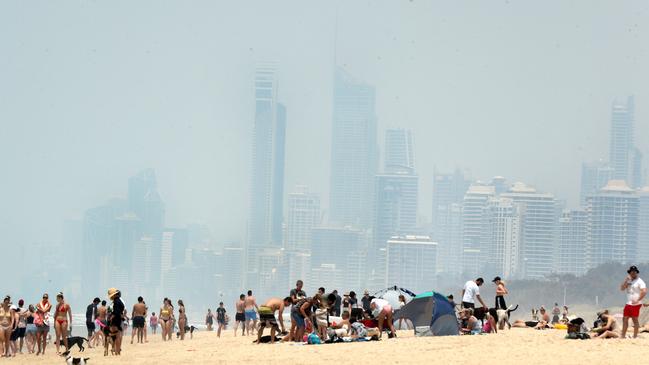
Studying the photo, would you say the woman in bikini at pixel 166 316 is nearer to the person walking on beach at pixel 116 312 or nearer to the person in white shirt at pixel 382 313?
the person walking on beach at pixel 116 312

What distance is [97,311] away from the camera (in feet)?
135

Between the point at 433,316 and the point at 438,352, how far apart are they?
4892mm

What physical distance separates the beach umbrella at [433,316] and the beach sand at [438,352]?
2.59 feet

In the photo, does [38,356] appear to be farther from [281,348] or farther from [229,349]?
[281,348]

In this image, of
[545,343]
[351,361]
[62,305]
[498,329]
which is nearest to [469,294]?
[498,329]

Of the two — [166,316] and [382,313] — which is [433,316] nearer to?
[382,313]

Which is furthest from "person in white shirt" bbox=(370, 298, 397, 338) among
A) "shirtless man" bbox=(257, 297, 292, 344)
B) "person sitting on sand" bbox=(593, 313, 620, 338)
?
"person sitting on sand" bbox=(593, 313, 620, 338)

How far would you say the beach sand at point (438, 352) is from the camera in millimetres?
28094

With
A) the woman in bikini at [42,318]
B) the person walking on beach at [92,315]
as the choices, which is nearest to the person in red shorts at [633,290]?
the woman in bikini at [42,318]

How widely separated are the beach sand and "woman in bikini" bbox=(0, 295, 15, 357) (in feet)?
5.47

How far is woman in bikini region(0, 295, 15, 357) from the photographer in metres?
34.9

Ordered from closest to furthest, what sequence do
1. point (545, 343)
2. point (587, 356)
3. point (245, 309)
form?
point (587, 356), point (545, 343), point (245, 309)

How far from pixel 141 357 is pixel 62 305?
244 cm

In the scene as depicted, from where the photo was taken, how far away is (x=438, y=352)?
29.8 m
